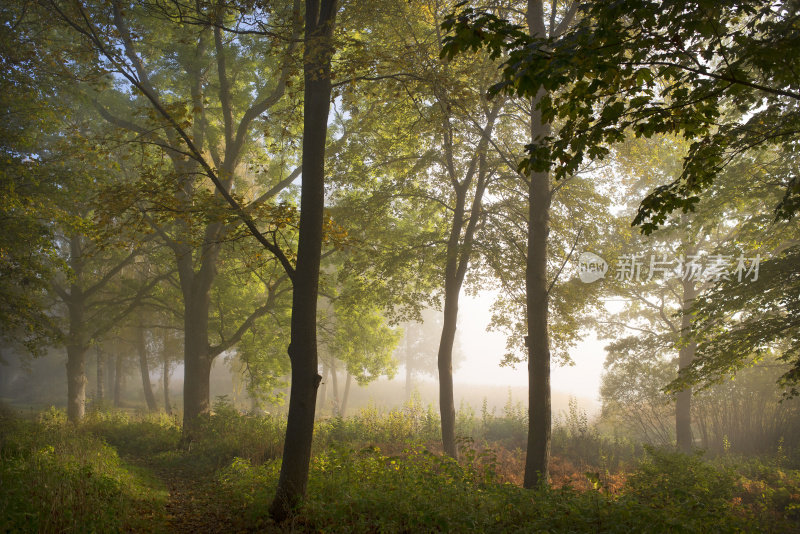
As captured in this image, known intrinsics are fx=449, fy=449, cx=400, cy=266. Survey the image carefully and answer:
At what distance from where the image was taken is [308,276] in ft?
20.5

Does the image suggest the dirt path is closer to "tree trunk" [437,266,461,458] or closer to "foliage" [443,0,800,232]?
"tree trunk" [437,266,461,458]

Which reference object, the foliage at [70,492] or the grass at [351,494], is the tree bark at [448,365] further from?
the foliage at [70,492]

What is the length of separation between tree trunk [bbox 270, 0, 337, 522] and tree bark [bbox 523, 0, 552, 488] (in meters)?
4.09

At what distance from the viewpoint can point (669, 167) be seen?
14297 millimetres

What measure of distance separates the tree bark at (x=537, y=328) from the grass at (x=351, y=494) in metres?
1.03

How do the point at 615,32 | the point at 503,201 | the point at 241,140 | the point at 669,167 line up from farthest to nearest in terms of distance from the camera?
the point at 669,167 < the point at 241,140 < the point at 503,201 < the point at 615,32

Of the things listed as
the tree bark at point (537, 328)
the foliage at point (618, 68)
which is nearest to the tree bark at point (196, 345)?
the tree bark at point (537, 328)

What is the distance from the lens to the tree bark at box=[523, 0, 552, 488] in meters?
8.25

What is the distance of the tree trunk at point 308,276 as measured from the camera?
19.3 feet

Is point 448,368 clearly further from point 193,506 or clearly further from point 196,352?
point 196,352

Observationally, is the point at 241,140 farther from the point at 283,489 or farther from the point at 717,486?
the point at 717,486

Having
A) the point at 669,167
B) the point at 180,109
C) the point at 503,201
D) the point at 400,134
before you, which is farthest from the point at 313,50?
the point at 669,167

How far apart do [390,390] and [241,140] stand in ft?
125

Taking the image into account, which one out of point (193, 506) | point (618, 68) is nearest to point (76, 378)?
point (193, 506)
